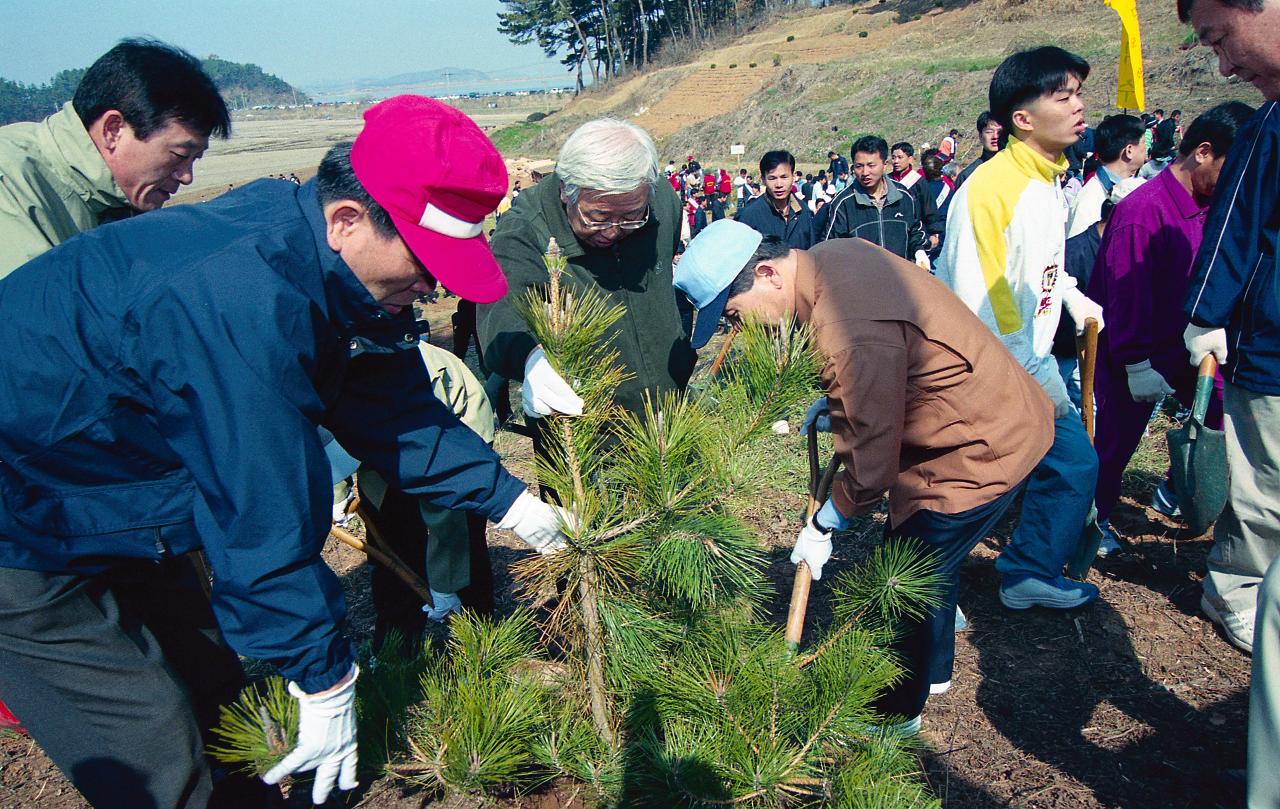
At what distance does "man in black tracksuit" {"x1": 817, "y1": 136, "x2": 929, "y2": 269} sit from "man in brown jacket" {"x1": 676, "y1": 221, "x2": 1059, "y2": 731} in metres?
3.21

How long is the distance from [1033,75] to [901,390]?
4.54 feet

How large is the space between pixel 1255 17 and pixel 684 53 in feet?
179

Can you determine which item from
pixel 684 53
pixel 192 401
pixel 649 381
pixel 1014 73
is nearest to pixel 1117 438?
pixel 1014 73

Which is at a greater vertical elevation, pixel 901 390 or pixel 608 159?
pixel 608 159

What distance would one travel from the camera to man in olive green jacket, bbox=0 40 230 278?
5.80ft

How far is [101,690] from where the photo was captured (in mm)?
1450

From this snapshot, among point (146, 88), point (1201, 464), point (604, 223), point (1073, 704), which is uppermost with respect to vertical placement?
point (146, 88)

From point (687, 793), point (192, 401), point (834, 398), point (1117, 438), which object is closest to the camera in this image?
point (192, 401)

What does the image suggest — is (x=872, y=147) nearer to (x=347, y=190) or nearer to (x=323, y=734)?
(x=347, y=190)

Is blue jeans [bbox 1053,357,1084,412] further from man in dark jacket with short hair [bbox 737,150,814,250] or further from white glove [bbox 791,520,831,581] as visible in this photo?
man in dark jacket with short hair [bbox 737,150,814,250]

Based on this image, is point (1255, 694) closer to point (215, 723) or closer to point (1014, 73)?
point (1014, 73)

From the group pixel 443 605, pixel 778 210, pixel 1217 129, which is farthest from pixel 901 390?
pixel 778 210

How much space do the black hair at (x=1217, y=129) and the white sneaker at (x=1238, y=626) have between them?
1735 mm

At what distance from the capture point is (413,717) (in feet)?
5.42
